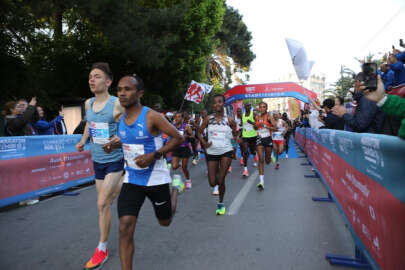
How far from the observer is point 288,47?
1067 inches

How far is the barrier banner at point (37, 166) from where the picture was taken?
21.5 ft

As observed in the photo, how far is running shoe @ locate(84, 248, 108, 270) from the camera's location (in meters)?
3.64

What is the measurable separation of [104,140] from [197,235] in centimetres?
183

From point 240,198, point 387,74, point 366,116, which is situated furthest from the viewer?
point 240,198

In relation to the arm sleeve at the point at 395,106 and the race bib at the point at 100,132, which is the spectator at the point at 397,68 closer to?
the arm sleeve at the point at 395,106

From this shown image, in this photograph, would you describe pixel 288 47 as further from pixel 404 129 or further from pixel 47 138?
pixel 404 129

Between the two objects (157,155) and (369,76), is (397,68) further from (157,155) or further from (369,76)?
(157,155)

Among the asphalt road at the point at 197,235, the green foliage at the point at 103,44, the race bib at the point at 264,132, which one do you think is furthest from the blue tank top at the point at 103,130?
the green foliage at the point at 103,44

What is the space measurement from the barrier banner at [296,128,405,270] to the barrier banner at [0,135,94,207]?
5.85 metres

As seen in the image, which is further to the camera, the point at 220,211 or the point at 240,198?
the point at 240,198

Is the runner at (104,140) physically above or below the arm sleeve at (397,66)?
below

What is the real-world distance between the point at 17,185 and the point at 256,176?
245 inches

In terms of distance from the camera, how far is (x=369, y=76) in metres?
2.53

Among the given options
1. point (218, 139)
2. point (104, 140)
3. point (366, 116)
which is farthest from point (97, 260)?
point (366, 116)
